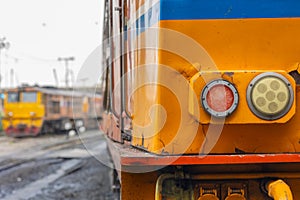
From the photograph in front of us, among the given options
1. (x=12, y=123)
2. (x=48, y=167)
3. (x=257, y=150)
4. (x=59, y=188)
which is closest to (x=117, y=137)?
(x=257, y=150)

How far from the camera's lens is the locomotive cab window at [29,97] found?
24719mm

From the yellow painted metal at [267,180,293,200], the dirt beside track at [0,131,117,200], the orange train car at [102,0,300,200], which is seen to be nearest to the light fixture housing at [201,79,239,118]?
the orange train car at [102,0,300,200]

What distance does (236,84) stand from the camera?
239 cm

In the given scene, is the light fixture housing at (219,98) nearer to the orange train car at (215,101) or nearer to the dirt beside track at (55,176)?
the orange train car at (215,101)

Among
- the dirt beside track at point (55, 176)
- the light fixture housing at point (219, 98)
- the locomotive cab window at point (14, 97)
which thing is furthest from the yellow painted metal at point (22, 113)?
the light fixture housing at point (219, 98)

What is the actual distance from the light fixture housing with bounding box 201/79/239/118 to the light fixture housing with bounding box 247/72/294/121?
0.28 feet

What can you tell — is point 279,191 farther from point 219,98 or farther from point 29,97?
point 29,97

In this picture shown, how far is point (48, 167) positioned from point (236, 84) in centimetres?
1082

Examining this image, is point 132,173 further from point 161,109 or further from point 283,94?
point 283,94

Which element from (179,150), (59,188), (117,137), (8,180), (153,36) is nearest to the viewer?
(179,150)

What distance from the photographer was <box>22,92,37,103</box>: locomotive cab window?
24.7 meters

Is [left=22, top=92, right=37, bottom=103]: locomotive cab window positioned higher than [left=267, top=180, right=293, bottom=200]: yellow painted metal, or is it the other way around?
[left=267, top=180, right=293, bottom=200]: yellow painted metal

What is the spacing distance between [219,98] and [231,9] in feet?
1.78

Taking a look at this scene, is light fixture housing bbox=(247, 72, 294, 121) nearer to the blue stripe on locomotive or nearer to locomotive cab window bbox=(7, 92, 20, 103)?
the blue stripe on locomotive
